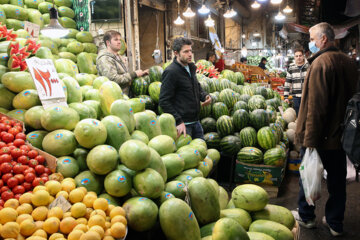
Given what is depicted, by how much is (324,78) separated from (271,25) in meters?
22.9

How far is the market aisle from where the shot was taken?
316 cm

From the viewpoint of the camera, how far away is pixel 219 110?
15.2 feet

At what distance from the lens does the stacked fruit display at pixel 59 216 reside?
1.29 meters

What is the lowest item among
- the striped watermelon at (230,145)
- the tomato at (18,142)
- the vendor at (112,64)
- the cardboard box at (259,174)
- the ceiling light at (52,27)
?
the cardboard box at (259,174)

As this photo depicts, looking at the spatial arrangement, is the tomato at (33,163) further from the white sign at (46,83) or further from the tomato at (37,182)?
the white sign at (46,83)

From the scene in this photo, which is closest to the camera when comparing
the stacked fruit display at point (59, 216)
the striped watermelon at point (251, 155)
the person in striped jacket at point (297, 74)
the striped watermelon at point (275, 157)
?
the stacked fruit display at point (59, 216)

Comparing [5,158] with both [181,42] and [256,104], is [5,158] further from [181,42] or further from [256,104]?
[256,104]

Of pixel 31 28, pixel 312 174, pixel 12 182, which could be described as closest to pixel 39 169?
pixel 12 182

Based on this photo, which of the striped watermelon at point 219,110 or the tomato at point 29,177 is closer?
the tomato at point 29,177

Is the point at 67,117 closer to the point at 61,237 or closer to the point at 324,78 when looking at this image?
the point at 61,237

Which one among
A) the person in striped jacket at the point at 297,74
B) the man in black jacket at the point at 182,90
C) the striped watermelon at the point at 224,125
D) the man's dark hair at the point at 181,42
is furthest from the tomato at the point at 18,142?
the person in striped jacket at the point at 297,74

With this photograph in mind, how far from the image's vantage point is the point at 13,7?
459 cm

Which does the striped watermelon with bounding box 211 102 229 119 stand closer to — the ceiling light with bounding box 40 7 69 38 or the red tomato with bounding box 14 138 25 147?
the ceiling light with bounding box 40 7 69 38

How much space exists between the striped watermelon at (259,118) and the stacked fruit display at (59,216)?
130 inches
